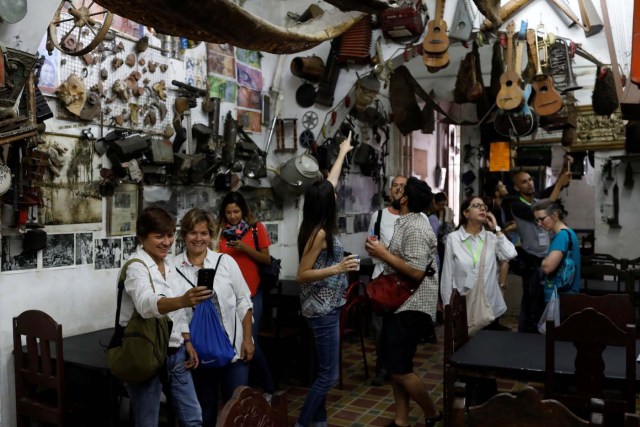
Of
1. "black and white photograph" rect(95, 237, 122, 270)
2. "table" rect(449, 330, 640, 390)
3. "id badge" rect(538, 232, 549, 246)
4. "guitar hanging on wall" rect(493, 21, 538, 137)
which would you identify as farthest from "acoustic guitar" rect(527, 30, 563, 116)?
"black and white photograph" rect(95, 237, 122, 270)

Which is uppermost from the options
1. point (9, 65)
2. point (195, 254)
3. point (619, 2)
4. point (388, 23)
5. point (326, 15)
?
point (388, 23)

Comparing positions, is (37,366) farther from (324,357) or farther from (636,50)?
(636,50)

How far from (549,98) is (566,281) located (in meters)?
2.08

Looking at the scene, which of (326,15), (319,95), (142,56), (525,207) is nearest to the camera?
(326,15)

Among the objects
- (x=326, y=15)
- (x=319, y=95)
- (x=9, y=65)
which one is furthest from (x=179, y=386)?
(x=319, y=95)

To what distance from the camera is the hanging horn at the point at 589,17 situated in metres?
5.45

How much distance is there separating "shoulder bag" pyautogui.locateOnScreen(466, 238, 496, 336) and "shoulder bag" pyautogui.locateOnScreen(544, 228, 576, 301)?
1.60ft

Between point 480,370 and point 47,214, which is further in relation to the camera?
point 47,214

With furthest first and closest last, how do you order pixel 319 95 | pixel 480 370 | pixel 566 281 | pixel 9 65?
pixel 319 95 < pixel 566 281 < pixel 480 370 < pixel 9 65

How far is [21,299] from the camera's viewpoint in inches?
150

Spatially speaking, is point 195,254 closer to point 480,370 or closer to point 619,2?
point 480,370

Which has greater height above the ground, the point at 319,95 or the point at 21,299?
the point at 319,95

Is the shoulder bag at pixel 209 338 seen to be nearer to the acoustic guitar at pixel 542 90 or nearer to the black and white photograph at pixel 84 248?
the black and white photograph at pixel 84 248

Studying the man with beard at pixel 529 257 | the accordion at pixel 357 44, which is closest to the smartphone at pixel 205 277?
the man with beard at pixel 529 257
